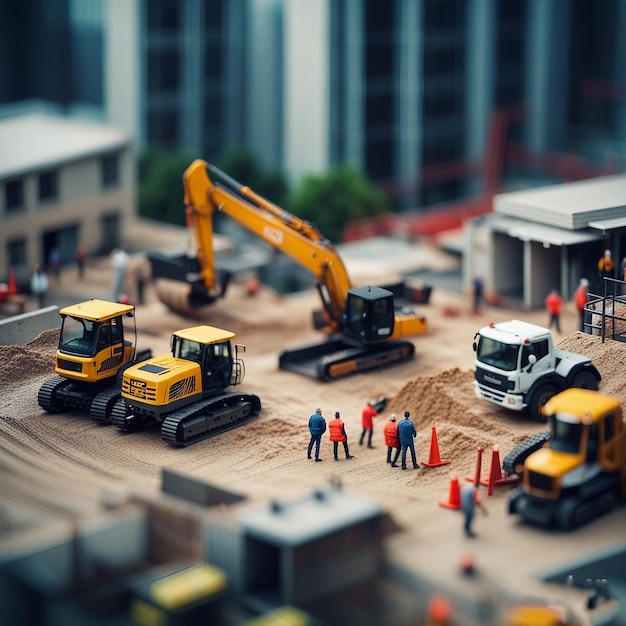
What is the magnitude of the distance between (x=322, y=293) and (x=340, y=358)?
8.84 ft

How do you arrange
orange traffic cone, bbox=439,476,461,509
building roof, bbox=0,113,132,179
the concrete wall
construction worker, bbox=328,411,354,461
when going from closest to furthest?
1. orange traffic cone, bbox=439,476,461,509
2. construction worker, bbox=328,411,354,461
3. the concrete wall
4. building roof, bbox=0,113,132,179

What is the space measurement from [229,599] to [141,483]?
A: 6.35m

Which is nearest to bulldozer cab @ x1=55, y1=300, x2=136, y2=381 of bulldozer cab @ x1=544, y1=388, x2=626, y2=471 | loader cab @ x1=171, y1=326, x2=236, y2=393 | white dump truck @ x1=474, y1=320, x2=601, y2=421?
loader cab @ x1=171, y1=326, x2=236, y2=393

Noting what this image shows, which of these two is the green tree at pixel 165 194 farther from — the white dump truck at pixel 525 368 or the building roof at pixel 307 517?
the building roof at pixel 307 517

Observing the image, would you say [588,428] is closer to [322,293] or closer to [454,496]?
[454,496]

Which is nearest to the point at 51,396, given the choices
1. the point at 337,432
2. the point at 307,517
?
the point at 337,432

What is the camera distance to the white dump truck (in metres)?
34.8

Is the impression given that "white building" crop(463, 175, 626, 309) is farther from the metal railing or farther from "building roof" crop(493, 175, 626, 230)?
the metal railing

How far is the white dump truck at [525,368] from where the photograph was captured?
34844mm

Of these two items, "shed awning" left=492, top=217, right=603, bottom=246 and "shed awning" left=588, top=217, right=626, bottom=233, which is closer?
"shed awning" left=588, top=217, right=626, bottom=233

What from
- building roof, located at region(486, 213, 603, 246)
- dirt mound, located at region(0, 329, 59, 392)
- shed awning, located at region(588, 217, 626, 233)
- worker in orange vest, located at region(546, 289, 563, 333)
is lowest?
dirt mound, located at region(0, 329, 59, 392)

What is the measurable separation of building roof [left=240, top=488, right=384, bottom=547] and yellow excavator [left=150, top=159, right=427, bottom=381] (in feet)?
45.4

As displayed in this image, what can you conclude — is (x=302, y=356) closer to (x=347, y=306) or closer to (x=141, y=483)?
(x=347, y=306)

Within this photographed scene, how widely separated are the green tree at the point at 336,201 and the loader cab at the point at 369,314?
25262 mm
